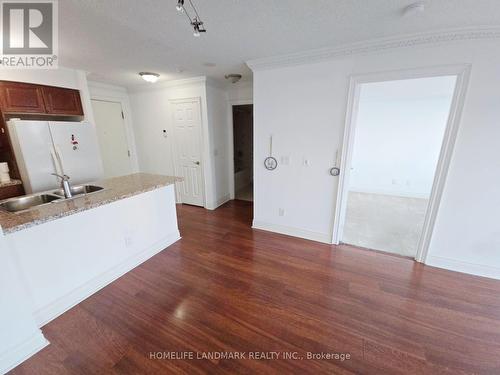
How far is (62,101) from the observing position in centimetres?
297

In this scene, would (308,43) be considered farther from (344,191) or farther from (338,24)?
(344,191)

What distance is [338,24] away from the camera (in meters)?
1.82

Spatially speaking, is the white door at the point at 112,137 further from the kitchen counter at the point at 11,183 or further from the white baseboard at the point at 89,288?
the white baseboard at the point at 89,288

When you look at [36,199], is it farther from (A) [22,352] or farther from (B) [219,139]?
(B) [219,139]

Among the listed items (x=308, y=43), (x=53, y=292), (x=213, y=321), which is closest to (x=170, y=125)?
(x=308, y=43)

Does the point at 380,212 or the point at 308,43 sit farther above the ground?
the point at 308,43

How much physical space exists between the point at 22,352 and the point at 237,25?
3007mm

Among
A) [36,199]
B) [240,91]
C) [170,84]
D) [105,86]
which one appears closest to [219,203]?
[240,91]

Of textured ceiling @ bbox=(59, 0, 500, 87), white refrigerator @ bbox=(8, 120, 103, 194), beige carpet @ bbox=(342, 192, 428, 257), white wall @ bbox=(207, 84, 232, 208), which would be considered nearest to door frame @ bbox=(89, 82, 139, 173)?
white refrigerator @ bbox=(8, 120, 103, 194)

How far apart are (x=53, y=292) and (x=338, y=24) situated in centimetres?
340

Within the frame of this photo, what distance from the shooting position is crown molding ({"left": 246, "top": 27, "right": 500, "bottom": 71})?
184cm

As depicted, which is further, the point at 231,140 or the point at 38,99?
the point at 231,140

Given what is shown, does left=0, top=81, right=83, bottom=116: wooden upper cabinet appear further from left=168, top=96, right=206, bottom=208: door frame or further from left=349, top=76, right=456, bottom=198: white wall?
left=349, top=76, right=456, bottom=198: white wall

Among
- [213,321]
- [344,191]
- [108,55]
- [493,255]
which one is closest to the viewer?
[213,321]
